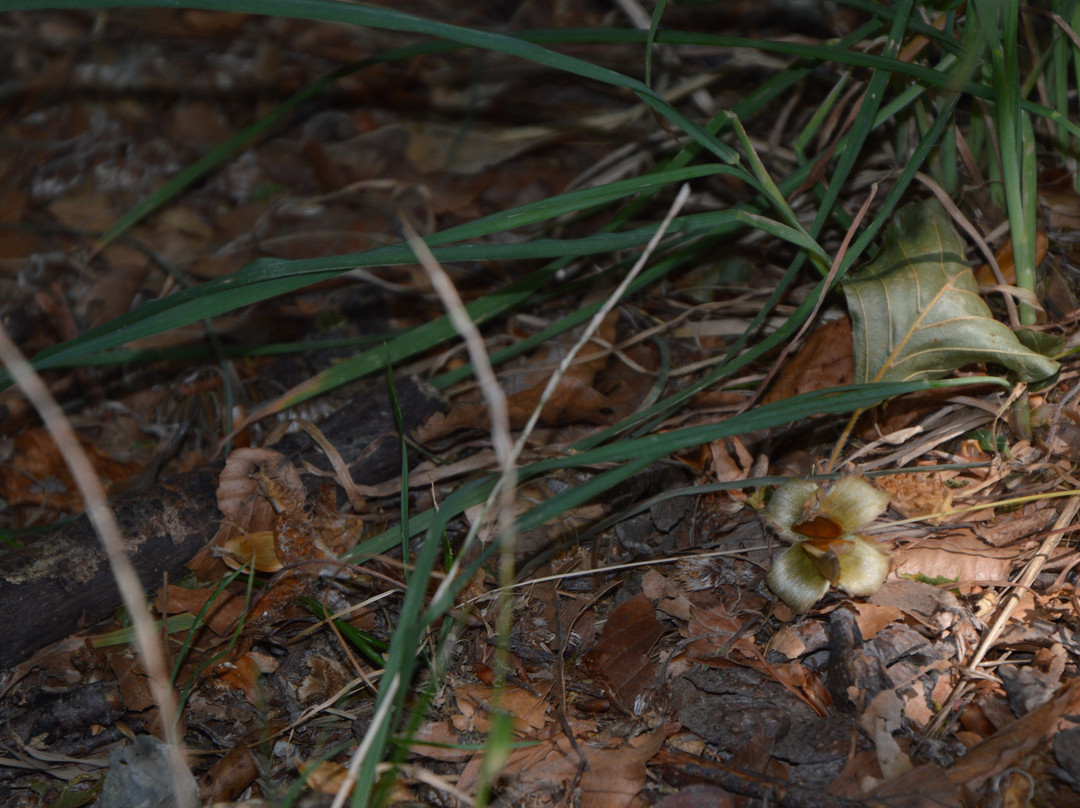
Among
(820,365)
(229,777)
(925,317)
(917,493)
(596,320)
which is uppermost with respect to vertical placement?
(596,320)

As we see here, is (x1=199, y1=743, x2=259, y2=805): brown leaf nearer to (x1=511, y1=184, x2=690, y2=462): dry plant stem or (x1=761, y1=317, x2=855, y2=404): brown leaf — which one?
(x1=511, y1=184, x2=690, y2=462): dry plant stem

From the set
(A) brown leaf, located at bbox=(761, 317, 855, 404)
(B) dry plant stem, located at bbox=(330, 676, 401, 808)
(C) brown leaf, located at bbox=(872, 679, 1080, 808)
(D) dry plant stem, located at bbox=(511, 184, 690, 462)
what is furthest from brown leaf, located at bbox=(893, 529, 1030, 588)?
(B) dry plant stem, located at bbox=(330, 676, 401, 808)

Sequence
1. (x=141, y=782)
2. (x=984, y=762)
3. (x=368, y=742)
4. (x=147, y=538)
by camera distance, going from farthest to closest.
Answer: (x=147, y=538) → (x=141, y=782) → (x=984, y=762) → (x=368, y=742)

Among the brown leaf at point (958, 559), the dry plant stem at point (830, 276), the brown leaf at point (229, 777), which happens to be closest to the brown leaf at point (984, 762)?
the brown leaf at point (958, 559)

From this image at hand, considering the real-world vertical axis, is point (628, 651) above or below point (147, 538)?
below

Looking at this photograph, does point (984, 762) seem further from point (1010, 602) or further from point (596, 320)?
point (596, 320)

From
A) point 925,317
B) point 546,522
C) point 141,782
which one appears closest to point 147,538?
point 141,782

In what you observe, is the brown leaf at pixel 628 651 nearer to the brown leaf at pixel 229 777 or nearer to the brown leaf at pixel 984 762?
the brown leaf at pixel 984 762

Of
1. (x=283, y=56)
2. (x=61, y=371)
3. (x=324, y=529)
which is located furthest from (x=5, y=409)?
(x=283, y=56)
